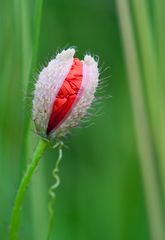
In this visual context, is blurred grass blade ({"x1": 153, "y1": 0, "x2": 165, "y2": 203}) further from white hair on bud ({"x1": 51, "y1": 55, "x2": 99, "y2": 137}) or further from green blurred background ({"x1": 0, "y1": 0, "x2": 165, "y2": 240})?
white hair on bud ({"x1": 51, "y1": 55, "x2": 99, "y2": 137})

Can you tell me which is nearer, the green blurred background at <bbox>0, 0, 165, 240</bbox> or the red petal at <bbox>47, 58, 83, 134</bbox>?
the red petal at <bbox>47, 58, 83, 134</bbox>

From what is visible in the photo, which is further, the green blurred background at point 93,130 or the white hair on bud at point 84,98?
the green blurred background at point 93,130

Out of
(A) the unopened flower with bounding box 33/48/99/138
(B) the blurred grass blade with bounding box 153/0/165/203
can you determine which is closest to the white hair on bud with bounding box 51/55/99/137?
(A) the unopened flower with bounding box 33/48/99/138

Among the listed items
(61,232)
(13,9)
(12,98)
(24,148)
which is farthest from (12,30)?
(61,232)

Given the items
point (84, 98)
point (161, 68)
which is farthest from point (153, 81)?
point (84, 98)

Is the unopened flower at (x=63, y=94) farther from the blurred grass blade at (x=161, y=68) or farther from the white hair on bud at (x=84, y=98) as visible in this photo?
the blurred grass blade at (x=161, y=68)

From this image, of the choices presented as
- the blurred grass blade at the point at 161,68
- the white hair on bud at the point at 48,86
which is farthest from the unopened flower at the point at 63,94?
the blurred grass blade at the point at 161,68

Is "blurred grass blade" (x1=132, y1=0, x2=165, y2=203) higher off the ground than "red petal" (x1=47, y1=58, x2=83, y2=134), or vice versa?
"blurred grass blade" (x1=132, y1=0, x2=165, y2=203)
